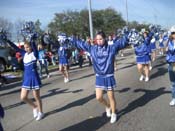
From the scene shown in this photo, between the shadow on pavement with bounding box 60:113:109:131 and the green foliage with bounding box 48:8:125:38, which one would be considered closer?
the shadow on pavement with bounding box 60:113:109:131

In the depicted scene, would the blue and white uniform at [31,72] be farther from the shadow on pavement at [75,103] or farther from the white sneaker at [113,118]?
the white sneaker at [113,118]

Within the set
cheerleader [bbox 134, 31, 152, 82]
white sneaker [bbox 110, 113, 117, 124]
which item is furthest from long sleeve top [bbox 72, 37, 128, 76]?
cheerleader [bbox 134, 31, 152, 82]

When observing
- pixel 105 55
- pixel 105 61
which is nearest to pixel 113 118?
pixel 105 61

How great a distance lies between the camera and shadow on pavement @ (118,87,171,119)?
9625mm

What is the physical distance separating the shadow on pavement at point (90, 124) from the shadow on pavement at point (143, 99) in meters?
0.44

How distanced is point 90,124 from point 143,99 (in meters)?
2.90

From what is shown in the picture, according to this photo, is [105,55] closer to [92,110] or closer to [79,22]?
[92,110]

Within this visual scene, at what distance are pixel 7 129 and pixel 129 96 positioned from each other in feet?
13.8

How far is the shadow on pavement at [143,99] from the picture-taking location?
31.6 feet

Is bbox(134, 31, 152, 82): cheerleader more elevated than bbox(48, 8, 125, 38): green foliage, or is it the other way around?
bbox(48, 8, 125, 38): green foliage

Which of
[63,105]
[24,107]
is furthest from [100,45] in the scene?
[24,107]

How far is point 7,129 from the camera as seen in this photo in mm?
8688

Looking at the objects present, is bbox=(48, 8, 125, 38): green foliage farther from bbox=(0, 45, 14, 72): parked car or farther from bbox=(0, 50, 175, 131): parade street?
bbox=(0, 50, 175, 131): parade street

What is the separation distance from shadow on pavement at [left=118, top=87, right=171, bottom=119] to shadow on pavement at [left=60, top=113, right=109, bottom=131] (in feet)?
1.44
